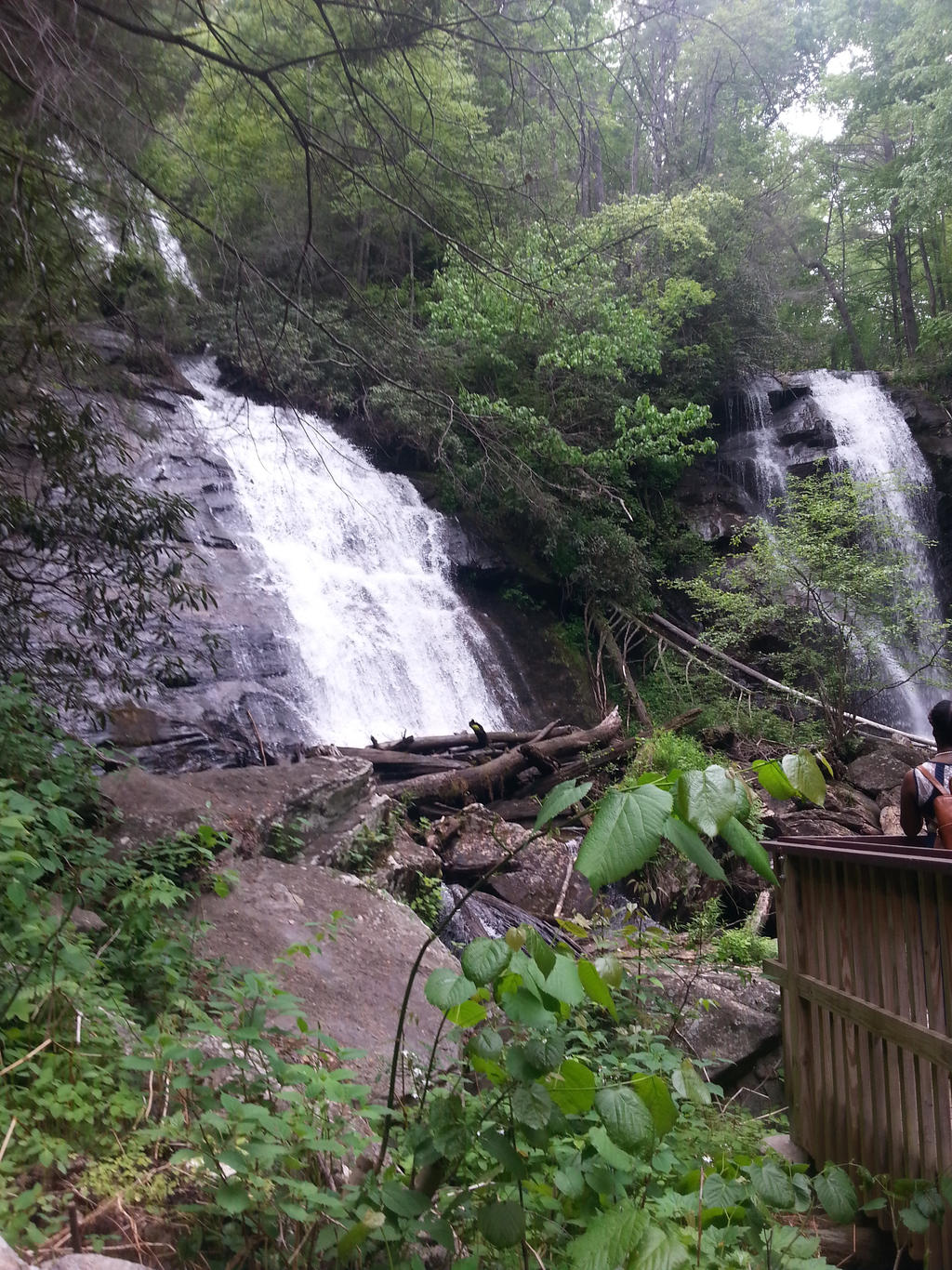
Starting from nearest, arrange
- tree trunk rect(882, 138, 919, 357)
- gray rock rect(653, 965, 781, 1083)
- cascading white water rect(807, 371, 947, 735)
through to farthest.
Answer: gray rock rect(653, 965, 781, 1083)
cascading white water rect(807, 371, 947, 735)
tree trunk rect(882, 138, 919, 357)

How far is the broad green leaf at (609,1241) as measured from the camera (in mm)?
1589

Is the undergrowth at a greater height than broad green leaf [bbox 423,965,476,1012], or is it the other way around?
broad green leaf [bbox 423,965,476,1012]

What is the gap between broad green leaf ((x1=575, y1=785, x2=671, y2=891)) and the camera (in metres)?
1.32

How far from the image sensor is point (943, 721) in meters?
3.75

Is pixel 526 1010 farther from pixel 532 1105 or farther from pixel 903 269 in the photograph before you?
pixel 903 269

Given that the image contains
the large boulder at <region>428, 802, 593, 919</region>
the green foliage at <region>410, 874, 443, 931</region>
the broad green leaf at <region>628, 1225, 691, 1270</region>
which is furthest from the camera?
the large boulder at <region>428, 802, 593, 919</region>

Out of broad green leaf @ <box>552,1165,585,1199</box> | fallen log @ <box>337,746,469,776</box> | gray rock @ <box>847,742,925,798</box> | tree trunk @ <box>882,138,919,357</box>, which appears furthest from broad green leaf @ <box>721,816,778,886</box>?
tree trunk @ <box>882,138,919,357</box>

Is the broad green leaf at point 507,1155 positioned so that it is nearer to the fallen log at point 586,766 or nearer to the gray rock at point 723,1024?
the gray rock at point 723,1024

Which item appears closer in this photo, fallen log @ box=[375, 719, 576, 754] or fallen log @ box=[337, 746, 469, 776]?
fallen log @ box=[337, 746, 469, 776]

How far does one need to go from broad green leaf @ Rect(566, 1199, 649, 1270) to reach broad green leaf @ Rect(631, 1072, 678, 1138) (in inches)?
6.6

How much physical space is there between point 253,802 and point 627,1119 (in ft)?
14.7

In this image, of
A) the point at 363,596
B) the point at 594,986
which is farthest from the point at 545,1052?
the point at 363,596

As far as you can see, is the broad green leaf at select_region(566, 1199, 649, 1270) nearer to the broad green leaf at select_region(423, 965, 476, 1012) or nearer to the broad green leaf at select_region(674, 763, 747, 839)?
the broad green leaf at select_region(423, 965, 476, 1012)

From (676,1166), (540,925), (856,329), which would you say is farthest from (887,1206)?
(856,329)
